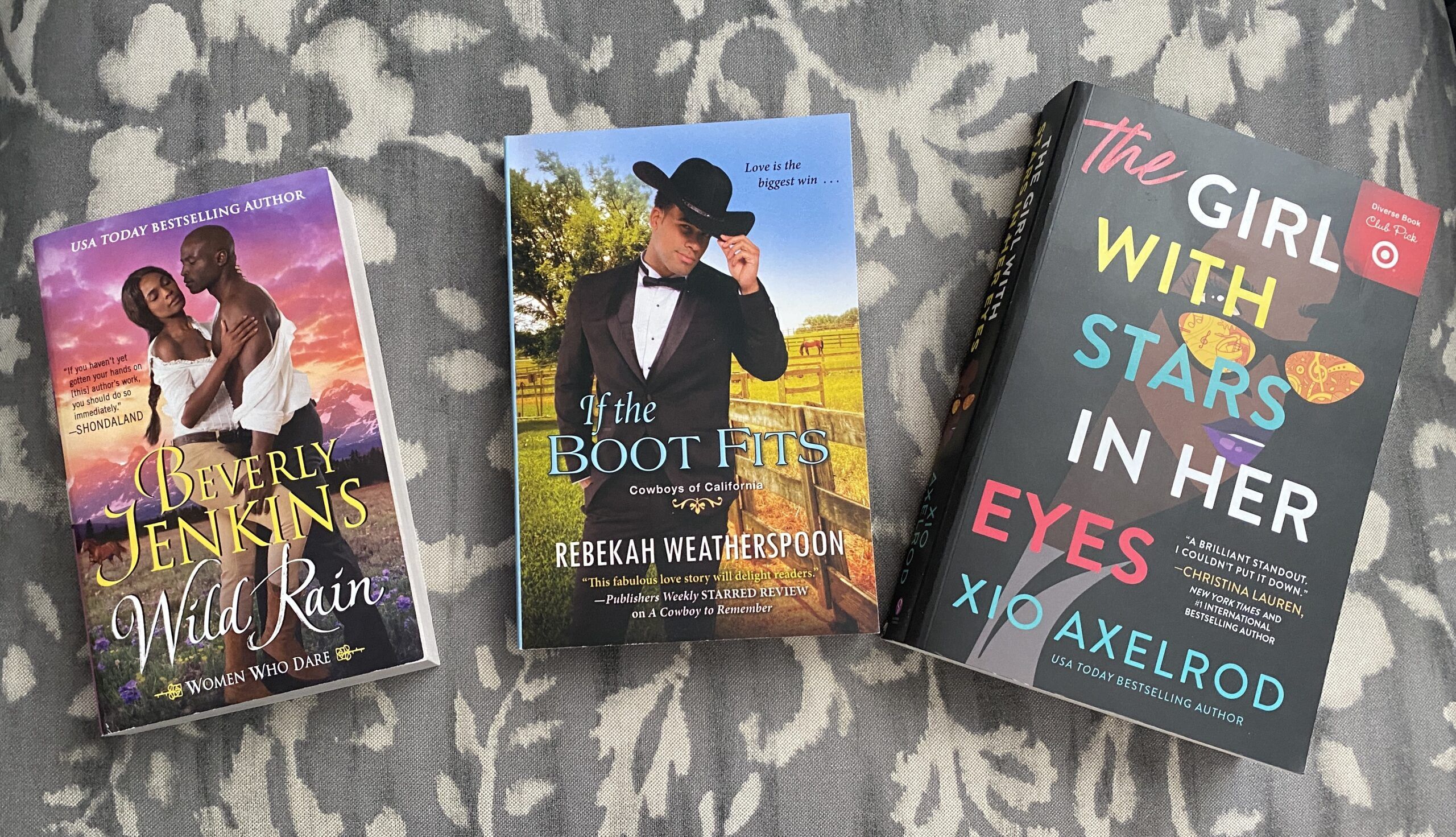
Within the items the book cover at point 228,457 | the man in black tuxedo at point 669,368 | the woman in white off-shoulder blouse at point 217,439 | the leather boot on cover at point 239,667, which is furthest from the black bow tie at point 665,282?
the leather boot on cover at point 239,667

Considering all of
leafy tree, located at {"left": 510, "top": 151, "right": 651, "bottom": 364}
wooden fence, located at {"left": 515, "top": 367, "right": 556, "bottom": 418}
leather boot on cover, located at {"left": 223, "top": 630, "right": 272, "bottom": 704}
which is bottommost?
leather boot on cover, located at {"left": 223, "top": 630, "right": 272, "bottom": 704}

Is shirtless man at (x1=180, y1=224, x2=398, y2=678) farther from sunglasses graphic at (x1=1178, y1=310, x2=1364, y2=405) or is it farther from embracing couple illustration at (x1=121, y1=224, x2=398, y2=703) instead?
sunglasses graphic at (x1=1178, y1=310, x2=1364, y2=405)

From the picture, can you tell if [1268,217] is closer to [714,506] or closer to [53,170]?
[714,506]

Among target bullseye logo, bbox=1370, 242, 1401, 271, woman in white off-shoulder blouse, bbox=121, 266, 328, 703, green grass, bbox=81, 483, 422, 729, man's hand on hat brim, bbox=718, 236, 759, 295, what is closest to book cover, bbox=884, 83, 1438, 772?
target bullseye logo, bbox=1370, 242, 1401, 271

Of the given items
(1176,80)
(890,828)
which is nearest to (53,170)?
(890,828)

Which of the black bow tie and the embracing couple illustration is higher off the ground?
the black bow tie
